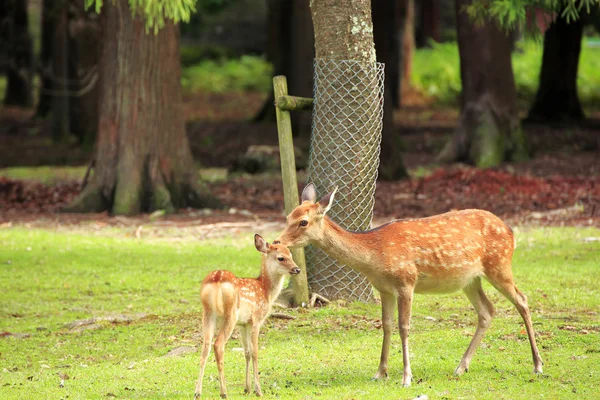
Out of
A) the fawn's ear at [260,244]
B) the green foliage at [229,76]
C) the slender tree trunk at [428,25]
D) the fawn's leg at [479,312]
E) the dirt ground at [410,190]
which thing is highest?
the slender tree trunk at [428,25]

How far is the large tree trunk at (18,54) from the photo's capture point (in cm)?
3597

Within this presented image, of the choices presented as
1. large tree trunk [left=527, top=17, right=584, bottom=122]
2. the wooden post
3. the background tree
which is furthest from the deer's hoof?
large tree trunk [left=527, top=17, right=584, bottom=122]

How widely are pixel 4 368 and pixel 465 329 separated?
382 centimetres

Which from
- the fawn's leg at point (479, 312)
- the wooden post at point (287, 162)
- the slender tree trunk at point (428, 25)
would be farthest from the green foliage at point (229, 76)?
the fawn's leg at point (479, 312)

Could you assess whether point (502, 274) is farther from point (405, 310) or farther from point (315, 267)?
point (315, 267)

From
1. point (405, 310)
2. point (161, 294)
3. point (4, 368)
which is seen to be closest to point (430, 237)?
point (405, 310)

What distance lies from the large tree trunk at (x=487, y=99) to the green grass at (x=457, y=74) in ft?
45.2

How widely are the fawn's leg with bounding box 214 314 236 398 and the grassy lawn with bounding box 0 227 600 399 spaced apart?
22cm

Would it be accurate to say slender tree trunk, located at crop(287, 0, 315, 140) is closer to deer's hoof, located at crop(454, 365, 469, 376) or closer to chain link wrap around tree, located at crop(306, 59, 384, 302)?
chain link wrap around tree, located at crop(306, 59, 384, 302)

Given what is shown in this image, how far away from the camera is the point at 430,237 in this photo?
7.13m

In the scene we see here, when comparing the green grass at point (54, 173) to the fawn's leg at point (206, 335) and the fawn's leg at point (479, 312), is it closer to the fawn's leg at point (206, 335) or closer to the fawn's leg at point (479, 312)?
the fawn's leg at point (479, 312)

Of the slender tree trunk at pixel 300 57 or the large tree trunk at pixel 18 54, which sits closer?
the slender tree trunk at pixel 300 57

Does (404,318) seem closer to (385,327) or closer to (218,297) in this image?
(385,327)

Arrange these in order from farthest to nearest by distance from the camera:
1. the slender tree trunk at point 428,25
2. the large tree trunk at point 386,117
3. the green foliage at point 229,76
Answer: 1. the slender tree trunk at point 428,25
2. the green foliage at point 229,76
3. the large tree trunk at point 386,117
